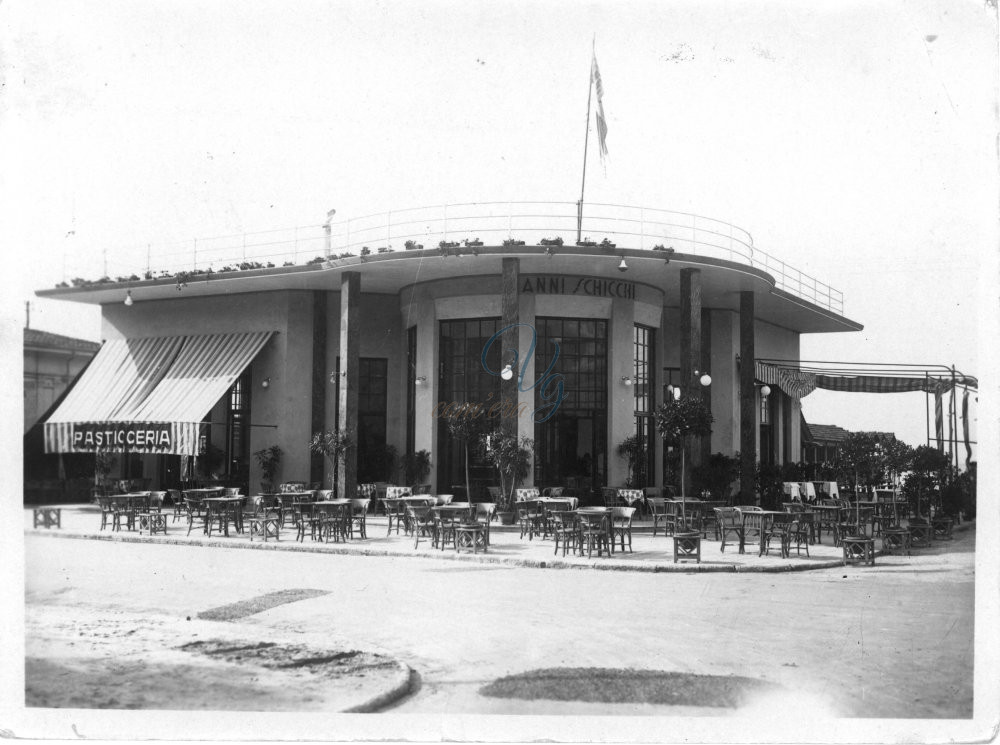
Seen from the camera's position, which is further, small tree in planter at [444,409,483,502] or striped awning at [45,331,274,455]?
striped awning at [45,331,274,455]

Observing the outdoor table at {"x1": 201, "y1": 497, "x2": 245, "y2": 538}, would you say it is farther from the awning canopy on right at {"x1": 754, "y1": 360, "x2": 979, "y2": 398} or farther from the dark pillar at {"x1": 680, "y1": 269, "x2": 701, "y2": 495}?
the awning canopy on right at {"x1": 754, "y1": 360, "x2": 979, "y2": 398}

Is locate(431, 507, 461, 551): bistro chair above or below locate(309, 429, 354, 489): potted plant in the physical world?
below

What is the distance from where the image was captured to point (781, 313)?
79.3 feet

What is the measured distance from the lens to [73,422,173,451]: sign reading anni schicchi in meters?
20.3

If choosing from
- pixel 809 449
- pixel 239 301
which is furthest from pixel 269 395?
pixel 809 449

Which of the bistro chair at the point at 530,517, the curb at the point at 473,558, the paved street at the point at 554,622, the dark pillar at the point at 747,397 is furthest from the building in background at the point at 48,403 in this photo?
the dark pillar at the point at 747,397

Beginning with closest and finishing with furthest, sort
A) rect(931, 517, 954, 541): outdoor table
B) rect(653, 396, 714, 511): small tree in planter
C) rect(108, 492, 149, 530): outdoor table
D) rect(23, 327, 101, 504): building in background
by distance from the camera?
rect(23, 327, 101, 504): building in background → rect(108, 492, 149, 530): outdoor table → rect(931, 517, 954, 541): outdoor table → rect(653, 396, 714, 511): small tree in planter

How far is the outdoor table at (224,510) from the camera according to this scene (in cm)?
1596

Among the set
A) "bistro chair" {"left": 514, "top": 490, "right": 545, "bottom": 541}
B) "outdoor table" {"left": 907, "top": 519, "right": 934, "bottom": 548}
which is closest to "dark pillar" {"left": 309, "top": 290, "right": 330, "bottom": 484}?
"bistro chair" {"left": 514, "top": 490, "right": 545, "bottom": 541}

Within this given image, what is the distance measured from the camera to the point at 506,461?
60.0 feet

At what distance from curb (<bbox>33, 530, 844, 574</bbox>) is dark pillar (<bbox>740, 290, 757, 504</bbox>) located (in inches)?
327

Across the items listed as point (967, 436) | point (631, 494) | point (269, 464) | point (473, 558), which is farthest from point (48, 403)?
point (967, 436)

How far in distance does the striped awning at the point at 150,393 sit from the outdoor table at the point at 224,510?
3.98m

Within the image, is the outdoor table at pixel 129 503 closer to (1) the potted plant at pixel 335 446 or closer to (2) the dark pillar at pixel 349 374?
(1) the potted plant at pixel 335 446
